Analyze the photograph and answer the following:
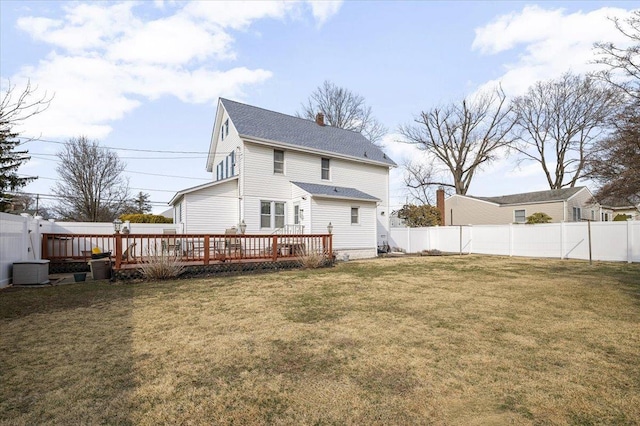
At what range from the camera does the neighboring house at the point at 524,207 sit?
74.3 ft

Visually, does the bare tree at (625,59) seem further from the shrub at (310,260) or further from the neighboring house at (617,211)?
the neighboring house at (617,211)

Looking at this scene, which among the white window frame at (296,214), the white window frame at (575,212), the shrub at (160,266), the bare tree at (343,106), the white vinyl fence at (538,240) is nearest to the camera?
the shrub at (160,266)

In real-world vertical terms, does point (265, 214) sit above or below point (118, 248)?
above

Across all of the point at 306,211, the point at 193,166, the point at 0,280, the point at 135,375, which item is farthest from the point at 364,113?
the point at 135,375

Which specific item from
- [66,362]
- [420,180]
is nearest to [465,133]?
[420,180]

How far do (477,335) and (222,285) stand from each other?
21.4ft

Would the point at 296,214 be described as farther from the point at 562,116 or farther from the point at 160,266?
the point at 562,116

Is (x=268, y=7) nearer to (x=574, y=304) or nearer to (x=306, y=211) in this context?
(x=306, y=211)

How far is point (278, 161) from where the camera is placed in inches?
657

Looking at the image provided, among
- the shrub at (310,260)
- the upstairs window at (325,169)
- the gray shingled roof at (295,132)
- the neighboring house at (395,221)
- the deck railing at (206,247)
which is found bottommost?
the shrub at (310,260)

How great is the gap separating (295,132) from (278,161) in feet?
8.90

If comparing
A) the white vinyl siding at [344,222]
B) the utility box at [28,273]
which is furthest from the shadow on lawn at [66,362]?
the white vinyl siding at [344,222]

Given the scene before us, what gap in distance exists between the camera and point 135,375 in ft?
10.6

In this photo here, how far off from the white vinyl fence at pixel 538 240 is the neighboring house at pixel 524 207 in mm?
6858
